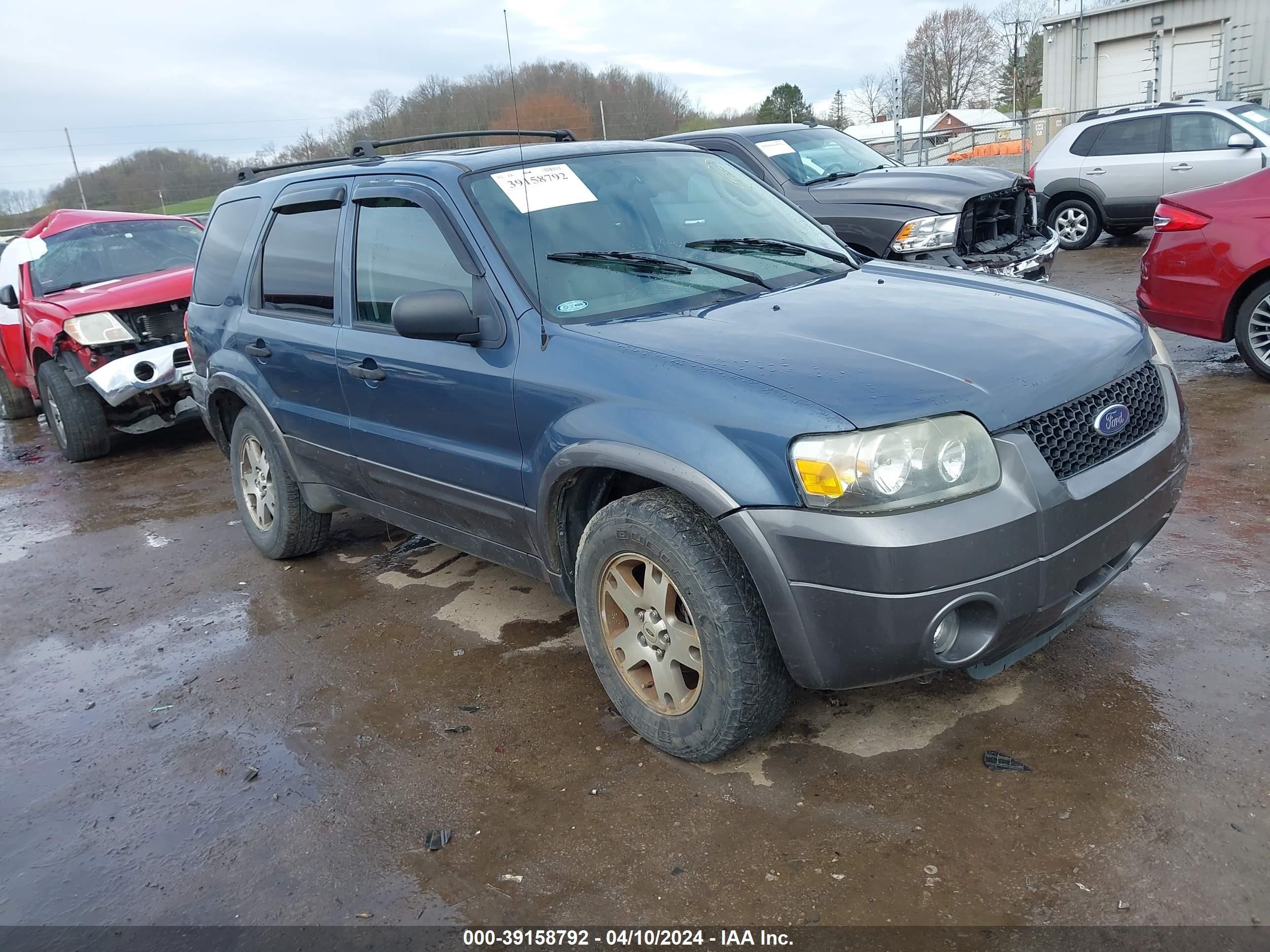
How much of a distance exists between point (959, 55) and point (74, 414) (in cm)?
6885

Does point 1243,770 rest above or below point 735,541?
below

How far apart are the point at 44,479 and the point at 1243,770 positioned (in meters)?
8.28

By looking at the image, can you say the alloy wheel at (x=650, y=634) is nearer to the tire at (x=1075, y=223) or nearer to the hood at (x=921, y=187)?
the hood at (x=921, y=187)

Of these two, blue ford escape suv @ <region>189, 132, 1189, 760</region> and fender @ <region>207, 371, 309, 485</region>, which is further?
fender @ <region>207, 371, 309, 485</region>

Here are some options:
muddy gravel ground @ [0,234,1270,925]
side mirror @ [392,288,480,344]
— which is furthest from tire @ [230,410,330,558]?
side mirror @ [392,288,480,344]

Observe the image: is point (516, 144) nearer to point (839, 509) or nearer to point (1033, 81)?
point (839, 509)

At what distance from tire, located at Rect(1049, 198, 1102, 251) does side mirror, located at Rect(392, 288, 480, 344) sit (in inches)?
454

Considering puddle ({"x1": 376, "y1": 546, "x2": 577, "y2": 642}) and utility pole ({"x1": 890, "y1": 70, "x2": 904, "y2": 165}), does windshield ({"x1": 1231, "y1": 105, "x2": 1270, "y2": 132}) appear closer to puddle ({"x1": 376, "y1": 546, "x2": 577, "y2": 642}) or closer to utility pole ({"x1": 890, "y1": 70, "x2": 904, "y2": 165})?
utility pole ({"x1": 890, "y1": 70, "x2": 904, "y2": 165})

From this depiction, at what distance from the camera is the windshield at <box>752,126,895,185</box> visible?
27.7 ft

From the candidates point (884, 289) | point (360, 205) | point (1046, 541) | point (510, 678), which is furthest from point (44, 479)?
point (1046, 541)

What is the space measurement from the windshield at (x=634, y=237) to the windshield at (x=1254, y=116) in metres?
10.8

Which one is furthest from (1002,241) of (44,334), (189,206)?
(189,206)

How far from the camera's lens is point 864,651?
252 cm

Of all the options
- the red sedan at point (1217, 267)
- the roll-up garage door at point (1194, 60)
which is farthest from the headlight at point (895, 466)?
the roll-up garage door at point (1194, 60)
